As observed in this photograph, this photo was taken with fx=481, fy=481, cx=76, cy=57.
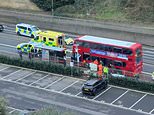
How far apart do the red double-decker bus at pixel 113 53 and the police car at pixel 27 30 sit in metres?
14.1

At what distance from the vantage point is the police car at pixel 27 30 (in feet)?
216

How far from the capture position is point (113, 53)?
165 feet

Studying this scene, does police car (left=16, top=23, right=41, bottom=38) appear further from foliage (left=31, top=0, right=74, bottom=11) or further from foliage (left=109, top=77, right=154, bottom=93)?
foliage (left=109, top=77, right=154, bottom=93)

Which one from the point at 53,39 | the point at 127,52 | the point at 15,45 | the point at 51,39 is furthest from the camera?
the point at 15,45

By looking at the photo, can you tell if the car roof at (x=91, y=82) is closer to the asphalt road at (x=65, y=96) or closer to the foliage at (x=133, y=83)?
the asphalt road at (x=65, y=96)

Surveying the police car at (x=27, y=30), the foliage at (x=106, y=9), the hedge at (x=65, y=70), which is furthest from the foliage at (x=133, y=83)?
the police car at (x=27, y=30)

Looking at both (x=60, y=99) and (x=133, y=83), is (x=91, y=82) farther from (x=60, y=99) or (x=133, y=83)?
(x=133, y=83)

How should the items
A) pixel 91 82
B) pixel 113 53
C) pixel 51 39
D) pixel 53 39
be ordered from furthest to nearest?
pixel 51 39 → pixel 53 39 → pixel 113 53 → pixel 91 82

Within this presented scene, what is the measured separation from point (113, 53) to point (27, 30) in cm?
1965

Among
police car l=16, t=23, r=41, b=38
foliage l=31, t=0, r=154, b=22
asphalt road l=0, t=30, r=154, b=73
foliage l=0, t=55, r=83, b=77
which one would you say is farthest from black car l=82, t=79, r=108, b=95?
police car l=16, t=23, r=41, b=38

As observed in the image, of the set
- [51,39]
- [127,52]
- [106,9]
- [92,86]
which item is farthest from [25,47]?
[106,9]

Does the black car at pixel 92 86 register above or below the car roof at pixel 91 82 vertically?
below

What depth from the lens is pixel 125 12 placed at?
6756cm

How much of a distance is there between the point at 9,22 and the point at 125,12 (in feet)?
60.5
